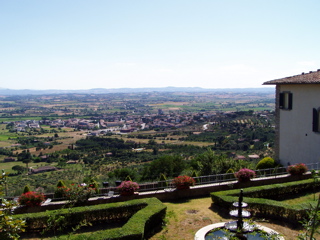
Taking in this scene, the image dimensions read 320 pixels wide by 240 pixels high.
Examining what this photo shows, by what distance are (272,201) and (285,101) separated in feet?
32.6

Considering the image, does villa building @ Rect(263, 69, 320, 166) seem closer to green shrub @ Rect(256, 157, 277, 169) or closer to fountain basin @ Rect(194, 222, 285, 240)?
green shrub @ Rect(256, 157, 277, 169)

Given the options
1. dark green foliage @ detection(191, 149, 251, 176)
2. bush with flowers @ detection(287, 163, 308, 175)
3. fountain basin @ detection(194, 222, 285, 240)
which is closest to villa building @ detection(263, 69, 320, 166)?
bush with flowers @ detection(287, 163, 308, 175)

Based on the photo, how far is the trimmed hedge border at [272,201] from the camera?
376 inches

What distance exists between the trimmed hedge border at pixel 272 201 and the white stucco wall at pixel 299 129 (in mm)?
4675

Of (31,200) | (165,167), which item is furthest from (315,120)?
(165,167)

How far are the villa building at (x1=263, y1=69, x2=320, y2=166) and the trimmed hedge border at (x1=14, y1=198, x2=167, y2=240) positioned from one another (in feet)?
34.5

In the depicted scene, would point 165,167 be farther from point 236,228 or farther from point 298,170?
point 236,228

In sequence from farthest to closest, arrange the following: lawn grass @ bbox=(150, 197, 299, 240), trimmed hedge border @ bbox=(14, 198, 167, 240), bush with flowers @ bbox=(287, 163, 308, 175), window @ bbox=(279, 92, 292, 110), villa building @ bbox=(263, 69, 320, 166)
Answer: window @ bbox=(279, 92, 292, 110)
villa building @ bbox=(263, 69, 320, 166)
bush with flowers @ bbox=(287, 163, 308, 175)
lawn grass @ bbox=(150, 197, 299, 240)
trimmed hedge border @ bbox=(14, 198, 167, 240)

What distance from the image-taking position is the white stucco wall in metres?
16.3

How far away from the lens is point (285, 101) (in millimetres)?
18531

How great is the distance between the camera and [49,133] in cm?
11419

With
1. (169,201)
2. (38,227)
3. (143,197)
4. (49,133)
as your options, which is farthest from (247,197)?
(49,133)

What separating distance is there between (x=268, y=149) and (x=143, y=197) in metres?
44.0

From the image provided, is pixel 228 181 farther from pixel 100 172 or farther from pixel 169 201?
pixel 100 172
